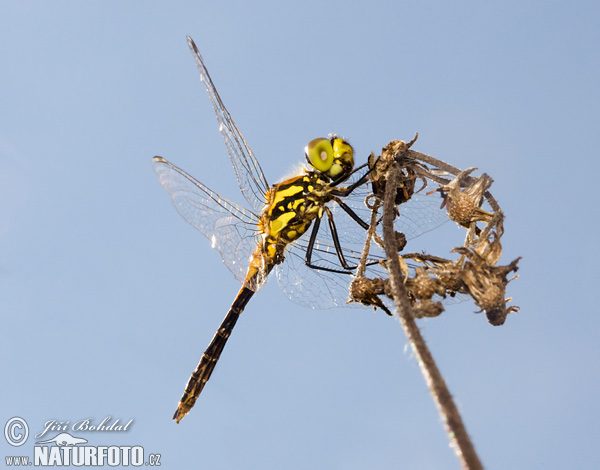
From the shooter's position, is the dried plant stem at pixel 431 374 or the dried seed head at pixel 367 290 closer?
the dried plant stem at pixel 431 374

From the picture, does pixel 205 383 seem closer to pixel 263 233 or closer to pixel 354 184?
pixel 263 233

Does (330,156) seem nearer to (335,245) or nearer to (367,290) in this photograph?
(335,245)

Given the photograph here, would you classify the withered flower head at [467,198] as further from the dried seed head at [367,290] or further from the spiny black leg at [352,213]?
the spiny black leg at [352,213]

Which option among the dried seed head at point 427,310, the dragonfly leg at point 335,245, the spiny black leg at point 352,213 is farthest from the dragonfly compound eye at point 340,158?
the dried seed head at point 427,310

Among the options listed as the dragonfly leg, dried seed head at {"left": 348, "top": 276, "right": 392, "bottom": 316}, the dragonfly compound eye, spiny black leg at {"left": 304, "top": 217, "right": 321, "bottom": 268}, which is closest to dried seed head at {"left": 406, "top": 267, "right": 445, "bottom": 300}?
dried seed head at {"left": 348, "top": 276, "right": 392, "bottom": 316}

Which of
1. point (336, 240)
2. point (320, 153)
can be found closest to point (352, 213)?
point (336, 240)

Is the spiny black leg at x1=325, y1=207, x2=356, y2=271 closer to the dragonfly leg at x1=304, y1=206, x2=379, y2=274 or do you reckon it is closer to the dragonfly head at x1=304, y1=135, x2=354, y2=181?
the dragonfly leg at x1=304, y1=206, x2=379, y2=274
